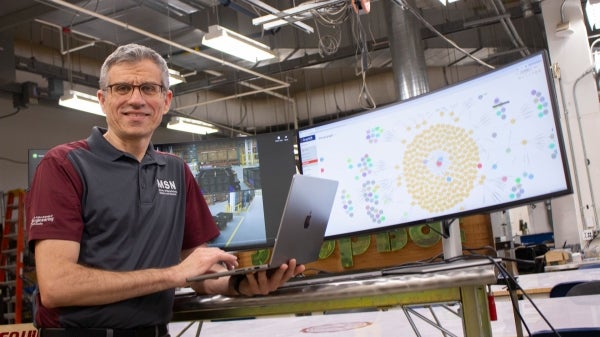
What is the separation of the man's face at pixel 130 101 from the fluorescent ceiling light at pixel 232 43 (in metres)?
4.71

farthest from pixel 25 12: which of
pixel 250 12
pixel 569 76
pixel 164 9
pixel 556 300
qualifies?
pixel 556 300

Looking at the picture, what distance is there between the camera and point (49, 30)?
29.6ft

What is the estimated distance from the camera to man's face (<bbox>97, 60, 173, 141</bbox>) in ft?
4.86

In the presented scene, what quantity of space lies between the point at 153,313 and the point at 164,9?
19.2 ft

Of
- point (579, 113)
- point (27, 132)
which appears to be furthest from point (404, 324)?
point (27, 132)

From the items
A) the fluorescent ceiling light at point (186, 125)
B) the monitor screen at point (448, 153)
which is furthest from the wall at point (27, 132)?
the monitor screen at point (448, 153)

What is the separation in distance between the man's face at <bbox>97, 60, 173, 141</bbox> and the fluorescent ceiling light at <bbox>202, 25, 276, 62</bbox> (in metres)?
4.71

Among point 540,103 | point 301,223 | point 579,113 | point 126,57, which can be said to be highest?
point 579,113

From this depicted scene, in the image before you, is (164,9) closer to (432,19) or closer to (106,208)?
(432,19)

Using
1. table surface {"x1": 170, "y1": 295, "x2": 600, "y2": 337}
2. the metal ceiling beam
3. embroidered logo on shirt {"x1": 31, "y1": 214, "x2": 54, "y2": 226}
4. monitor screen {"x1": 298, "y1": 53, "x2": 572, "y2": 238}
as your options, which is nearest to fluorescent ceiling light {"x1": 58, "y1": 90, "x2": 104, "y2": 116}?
the metal ceiling beam

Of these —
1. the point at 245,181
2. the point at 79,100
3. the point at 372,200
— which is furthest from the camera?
the point at 79,100

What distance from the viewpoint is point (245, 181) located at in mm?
2256

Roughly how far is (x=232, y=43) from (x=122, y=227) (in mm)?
5171

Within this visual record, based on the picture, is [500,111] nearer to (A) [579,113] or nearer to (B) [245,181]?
(B) [245,181]
